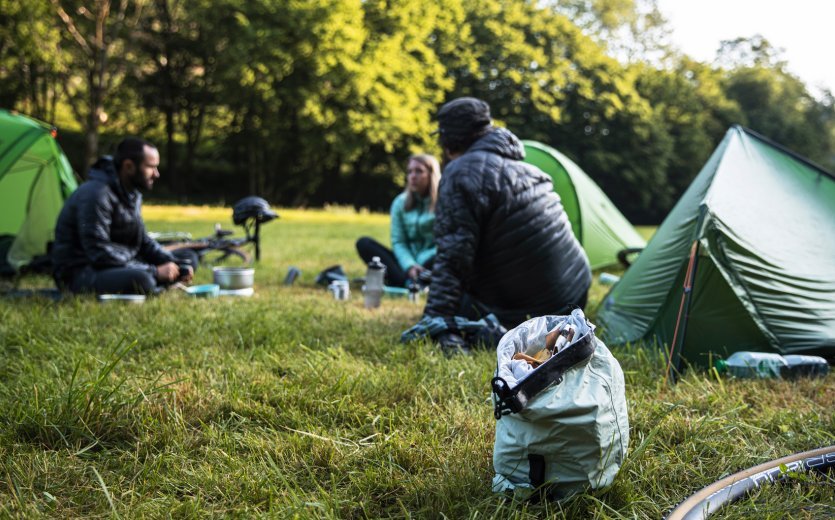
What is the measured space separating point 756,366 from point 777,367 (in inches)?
4.1

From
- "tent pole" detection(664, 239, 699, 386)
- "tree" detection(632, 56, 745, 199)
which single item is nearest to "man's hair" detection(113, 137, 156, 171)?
"tent pole" detection(664, 239, 699, 386)

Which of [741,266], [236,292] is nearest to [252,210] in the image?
[236,292]

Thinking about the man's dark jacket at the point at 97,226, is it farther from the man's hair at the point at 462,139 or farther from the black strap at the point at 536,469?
the black strap at the point at 536,469

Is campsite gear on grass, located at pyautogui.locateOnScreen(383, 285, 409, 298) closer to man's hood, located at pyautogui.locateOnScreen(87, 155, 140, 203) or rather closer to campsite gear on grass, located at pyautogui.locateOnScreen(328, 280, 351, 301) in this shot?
campsite gear on grass, located at pyautogui.locateOnScreen(328, 280, 351, 301)

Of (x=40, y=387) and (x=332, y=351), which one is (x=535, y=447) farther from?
(x=40, y=387)

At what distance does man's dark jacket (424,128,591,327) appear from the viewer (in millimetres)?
3572

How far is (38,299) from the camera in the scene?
4453 millimetres

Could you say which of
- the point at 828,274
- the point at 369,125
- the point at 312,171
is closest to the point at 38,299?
the point at 828,274

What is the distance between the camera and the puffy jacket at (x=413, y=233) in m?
5.76

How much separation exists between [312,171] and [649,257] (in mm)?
22631

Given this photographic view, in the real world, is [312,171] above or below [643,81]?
below

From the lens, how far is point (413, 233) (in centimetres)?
590

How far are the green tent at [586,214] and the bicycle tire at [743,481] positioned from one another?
5.44 metres

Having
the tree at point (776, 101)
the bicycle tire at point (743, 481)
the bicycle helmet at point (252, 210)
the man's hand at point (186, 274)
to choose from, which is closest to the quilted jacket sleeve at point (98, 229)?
the man's hand at point (186, 274)
